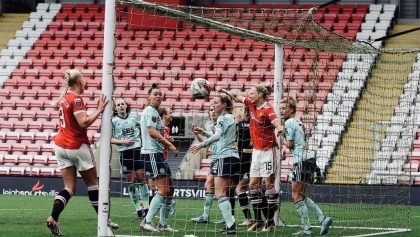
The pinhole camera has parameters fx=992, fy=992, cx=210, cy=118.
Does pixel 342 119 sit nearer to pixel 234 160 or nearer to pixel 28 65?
pixel 234 160

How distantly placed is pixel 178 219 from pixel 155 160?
3148 millimetres

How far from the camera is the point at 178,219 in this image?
1627cm

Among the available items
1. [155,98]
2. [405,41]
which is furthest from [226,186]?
[405,41]

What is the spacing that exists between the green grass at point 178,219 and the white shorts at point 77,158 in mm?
966

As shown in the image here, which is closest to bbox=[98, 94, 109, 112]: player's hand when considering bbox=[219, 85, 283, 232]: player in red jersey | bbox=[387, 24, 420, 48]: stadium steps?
bbox=[219, 85, 283, 232]: player in red jersey

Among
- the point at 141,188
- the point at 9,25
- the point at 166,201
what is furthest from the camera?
the point at 9,25

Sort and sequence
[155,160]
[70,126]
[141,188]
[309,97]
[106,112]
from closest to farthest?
[106,112], [70,126], [155,160], [309,97], [141,188]

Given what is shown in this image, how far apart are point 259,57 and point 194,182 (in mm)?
4220

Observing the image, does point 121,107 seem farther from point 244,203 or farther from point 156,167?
point 156,167

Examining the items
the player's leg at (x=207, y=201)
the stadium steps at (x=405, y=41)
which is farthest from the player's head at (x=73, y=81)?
the stadium steps at (x=405, y=41)

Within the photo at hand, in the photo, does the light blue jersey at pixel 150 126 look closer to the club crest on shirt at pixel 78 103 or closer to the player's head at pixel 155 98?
the player's head at pixel 155 98

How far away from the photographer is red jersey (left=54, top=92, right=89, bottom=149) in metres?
12.1

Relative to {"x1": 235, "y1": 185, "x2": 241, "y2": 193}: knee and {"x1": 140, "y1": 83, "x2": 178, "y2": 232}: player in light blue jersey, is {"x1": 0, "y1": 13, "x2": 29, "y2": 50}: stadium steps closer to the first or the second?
{"x1": 235, "y1": 185, "x2": 241, "y2": 193}: knee

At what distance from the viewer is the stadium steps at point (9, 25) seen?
1276 inches
